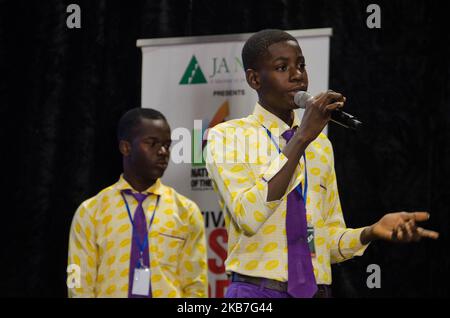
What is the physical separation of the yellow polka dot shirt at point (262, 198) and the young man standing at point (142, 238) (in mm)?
1384

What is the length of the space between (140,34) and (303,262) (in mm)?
2790

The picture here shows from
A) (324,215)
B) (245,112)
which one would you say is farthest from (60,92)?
(324,215)

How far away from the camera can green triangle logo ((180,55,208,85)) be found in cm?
419

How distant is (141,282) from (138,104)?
145cm

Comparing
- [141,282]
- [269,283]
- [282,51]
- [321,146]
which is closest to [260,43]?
[282,51]

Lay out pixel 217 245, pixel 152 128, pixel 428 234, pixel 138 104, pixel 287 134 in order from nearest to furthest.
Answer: pixel 428 234 → pixel 287 134 → pixel 152 128 → pixel 217 245 → pixel 138 104

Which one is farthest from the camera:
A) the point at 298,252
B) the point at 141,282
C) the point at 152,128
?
the point at 152,128

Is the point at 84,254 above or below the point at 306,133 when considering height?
below

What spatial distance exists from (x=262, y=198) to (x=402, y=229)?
36 centimetres

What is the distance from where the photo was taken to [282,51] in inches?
93.6

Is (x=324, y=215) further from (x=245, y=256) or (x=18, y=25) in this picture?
(x=18, y=25)

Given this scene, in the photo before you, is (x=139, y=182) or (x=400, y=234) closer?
(x=400, y=234)

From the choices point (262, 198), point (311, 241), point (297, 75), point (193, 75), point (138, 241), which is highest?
point (193, 75)

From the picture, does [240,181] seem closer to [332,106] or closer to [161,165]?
[332,106]
